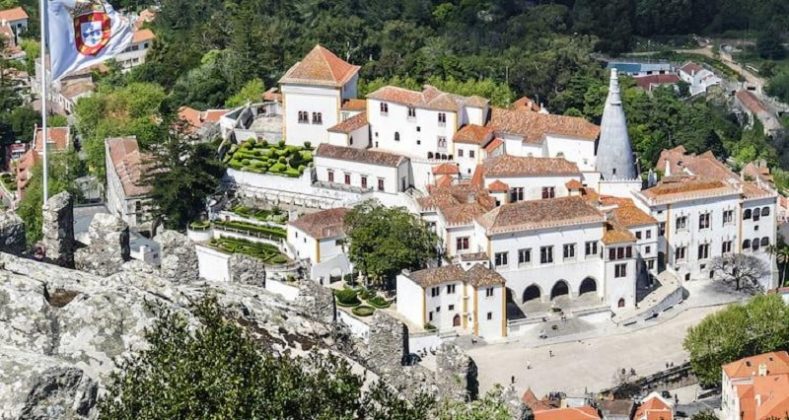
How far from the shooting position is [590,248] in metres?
49.8

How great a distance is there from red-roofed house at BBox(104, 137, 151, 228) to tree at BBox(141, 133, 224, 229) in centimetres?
100

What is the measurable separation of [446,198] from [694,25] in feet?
198

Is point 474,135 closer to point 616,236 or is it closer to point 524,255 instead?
point 524,255

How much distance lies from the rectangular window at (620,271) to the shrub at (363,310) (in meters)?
8.19

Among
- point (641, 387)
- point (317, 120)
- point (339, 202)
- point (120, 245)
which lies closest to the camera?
point (120, 245)

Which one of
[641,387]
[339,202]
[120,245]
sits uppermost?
[120,245]

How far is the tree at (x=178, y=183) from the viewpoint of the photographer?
53125 mm

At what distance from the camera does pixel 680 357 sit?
155ft

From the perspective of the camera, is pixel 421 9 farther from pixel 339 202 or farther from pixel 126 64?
pixel 339 202

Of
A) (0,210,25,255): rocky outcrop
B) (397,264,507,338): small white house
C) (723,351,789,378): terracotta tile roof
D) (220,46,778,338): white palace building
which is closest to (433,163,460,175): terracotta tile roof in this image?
(220,46,778,338): white palace building

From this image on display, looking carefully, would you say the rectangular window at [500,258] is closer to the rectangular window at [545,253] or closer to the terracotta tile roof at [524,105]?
the rectangular window at [545,253]

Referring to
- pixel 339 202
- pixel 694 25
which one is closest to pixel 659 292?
pixel 339 202

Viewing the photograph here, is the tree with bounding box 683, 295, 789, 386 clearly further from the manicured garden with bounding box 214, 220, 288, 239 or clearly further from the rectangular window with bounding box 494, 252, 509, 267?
the manicured garden with bounding box 214, 220, 288, 239

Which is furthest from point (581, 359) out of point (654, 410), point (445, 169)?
point (445, 169)
